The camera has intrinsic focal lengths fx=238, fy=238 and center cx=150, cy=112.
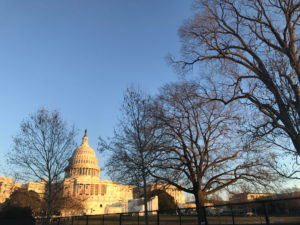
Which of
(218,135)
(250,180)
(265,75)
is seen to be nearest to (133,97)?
(218,135)

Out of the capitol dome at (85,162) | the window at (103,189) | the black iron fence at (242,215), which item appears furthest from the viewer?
the window at (103,189)

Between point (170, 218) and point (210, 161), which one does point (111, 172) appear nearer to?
point (170, 218)

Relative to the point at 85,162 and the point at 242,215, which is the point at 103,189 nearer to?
the point at 85,162

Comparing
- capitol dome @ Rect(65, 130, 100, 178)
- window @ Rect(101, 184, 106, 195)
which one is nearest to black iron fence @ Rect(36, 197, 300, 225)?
capitol dome @ Rect(65, 130, 100, 178)

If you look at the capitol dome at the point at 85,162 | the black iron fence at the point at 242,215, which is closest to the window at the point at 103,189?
the capitol dome at the point at 85,162

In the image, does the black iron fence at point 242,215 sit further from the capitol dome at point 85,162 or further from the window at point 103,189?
the window at point 103,189

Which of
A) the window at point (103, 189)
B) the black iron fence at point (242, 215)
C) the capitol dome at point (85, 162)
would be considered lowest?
the black iron fence at point (242, 215)

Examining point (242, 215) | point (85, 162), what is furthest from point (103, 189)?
point (242, 215)

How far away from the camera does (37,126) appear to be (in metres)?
20.4

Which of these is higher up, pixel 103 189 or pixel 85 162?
pixel 85 162

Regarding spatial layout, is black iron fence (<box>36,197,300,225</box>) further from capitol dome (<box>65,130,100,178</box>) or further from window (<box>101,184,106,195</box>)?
window (<box>101,184,106,195</box>)

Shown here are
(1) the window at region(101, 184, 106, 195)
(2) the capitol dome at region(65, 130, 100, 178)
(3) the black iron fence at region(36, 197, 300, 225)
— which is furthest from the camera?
(1) the window at region(101, 184, 106, 195)

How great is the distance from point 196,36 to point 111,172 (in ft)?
33.8

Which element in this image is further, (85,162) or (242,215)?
(85,162)
